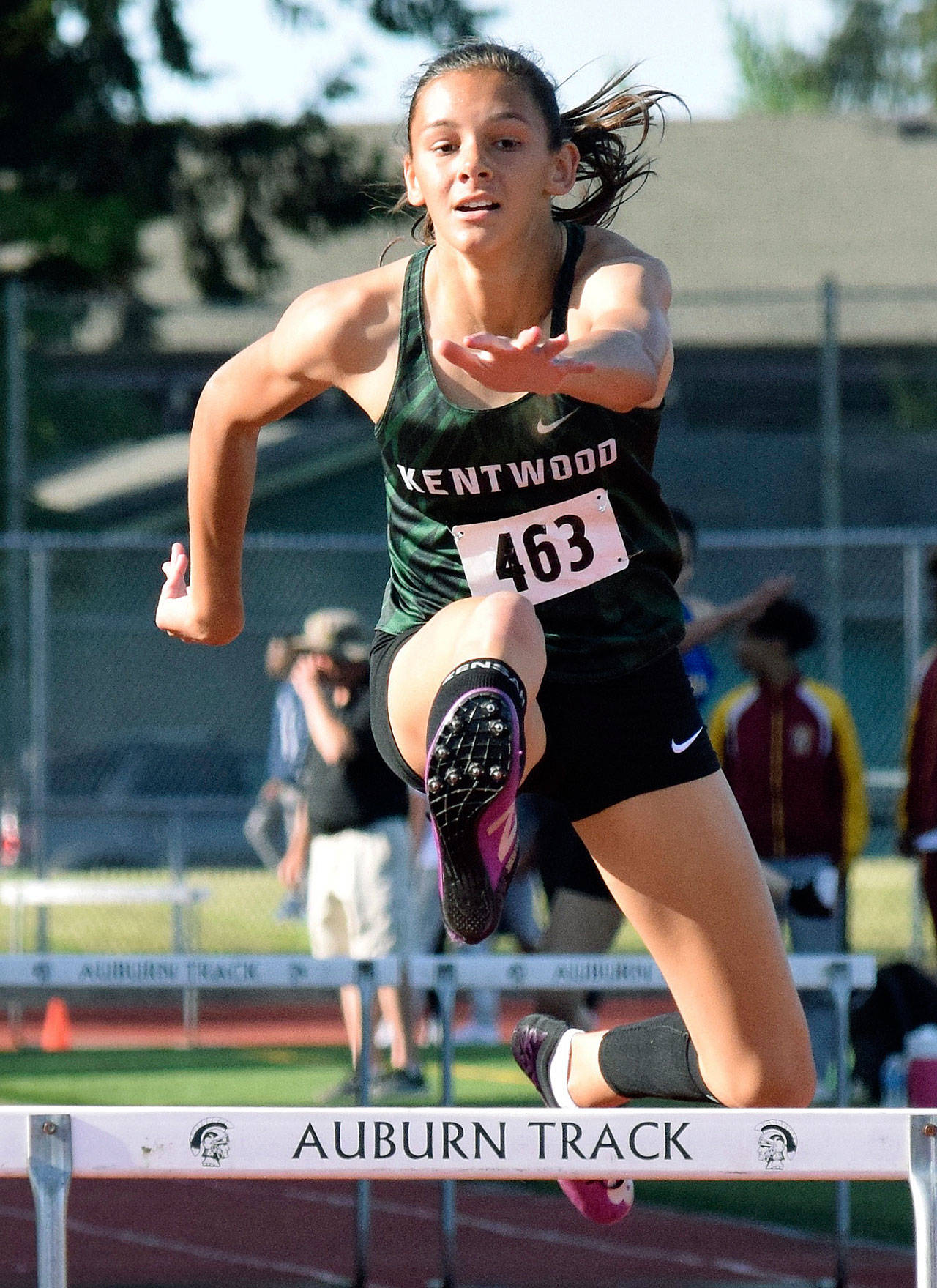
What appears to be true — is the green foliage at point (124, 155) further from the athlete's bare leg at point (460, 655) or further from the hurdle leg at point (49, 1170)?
the hurdle leg at point (49, 1170)

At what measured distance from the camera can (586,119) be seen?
3320mm

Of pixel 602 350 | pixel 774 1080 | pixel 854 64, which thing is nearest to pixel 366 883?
pixel 774 1080

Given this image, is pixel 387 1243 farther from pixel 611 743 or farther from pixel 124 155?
pixel 124 155

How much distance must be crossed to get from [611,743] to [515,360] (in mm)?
801

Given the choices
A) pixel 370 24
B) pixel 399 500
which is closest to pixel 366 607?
pixel 370 24

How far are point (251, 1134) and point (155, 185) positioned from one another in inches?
519

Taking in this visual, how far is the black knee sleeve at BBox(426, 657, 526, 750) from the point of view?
2.85 m

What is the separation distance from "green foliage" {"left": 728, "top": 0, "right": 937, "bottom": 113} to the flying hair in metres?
46.4

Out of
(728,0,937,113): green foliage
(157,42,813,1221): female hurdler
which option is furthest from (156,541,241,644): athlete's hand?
(728,0,937,113): green foliage

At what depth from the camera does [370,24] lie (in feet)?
49.4

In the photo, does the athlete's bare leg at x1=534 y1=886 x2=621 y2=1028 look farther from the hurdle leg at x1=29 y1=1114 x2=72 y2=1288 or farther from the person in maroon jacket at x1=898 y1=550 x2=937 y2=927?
the hurdle leg at x1=29 y1=1114 x2=72 y2=1288

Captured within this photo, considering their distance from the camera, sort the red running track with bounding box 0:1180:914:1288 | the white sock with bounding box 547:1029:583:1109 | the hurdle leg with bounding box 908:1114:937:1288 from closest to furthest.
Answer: the hurdle leg with bounding box 908:1114:937:1288 < the white sock with bounding box 547:1029:583:1109 < the red running track with bounding box 0:1180:914:1288

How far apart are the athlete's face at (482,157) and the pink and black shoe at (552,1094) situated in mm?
1715

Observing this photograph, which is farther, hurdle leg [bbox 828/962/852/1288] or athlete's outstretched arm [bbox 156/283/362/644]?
hurdle leg [bbox 828/962/852/1288]
